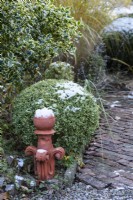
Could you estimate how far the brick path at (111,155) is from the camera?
2.57 meters

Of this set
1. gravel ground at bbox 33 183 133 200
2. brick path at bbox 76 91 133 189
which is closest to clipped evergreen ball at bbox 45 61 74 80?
brick path at bbox 76 91 133 189

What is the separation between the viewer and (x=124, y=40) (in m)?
6.00

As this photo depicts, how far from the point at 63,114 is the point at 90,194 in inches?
25.7

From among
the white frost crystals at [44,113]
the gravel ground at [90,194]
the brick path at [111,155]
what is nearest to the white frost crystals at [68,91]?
the white frost crystals at [44,113]

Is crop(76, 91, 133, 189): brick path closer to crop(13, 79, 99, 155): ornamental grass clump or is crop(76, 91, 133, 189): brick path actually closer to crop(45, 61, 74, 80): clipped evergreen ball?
crop(13, 79, 99, 155): ornamental grass clump

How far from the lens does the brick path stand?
8.45 feet

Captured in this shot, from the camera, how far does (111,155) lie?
302cm

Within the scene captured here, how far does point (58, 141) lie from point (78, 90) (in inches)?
17.9

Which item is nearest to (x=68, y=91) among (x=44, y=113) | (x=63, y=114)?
(x=63, y=114)

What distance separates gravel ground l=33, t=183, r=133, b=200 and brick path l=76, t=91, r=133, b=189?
6cm

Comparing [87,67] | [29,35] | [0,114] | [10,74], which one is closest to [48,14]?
[29,35]

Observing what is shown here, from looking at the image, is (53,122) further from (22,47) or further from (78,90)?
(22,47)

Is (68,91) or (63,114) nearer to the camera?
(63,114)

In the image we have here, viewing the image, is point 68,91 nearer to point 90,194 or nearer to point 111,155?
point 111,155
